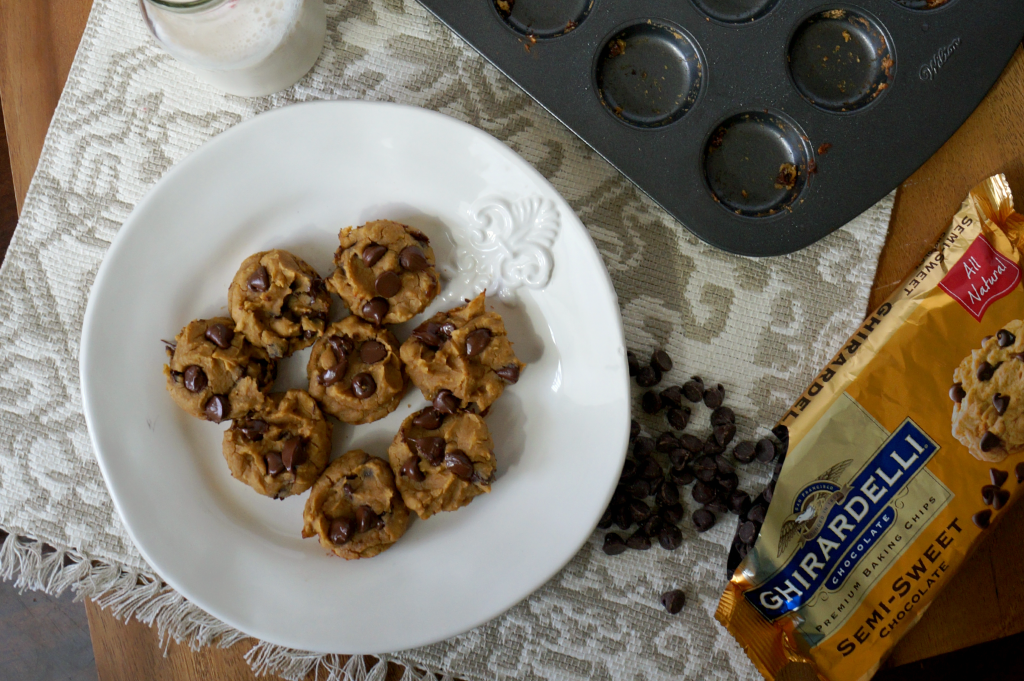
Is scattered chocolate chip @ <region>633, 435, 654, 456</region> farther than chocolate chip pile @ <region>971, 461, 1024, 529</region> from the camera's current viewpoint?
Yes

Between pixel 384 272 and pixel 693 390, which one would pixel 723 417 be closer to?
pixel 693 390

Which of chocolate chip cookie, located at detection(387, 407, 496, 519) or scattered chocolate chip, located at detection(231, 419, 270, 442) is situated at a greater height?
chocolate chip cookie, located at detection(387, 407, 496, 519)

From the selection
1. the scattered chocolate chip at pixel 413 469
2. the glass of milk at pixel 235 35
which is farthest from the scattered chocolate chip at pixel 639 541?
the glass of milk at pixel 235 35

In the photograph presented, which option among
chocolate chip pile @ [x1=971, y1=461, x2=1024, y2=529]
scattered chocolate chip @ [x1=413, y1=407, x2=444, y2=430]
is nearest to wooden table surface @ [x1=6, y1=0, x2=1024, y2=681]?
chocolate chip pile @ [x1=971, y1=461, x2=1024, y2=529]

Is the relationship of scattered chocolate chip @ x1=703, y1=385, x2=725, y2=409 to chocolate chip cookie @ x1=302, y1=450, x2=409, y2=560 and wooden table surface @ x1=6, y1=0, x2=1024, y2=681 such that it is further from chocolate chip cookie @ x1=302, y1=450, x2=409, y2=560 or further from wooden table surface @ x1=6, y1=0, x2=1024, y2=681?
chocolate chip cookie @ x1=302, y1=450, x2=409, y2=560

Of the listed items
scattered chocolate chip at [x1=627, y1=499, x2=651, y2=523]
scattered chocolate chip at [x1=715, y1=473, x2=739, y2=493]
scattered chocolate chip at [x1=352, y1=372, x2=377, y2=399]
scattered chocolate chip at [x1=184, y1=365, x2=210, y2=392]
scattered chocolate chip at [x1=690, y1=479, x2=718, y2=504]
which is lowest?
scattered chocolate chip at [x1=184, y1=365, x2=210, y2=392]

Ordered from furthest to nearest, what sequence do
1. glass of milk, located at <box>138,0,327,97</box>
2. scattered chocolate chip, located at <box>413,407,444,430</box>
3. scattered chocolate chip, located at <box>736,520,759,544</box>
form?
scattered chocolate chip, located at <box>736,520,759,544</box>, scattered chocolate chip, located at <box>413,407,444,430</box>, glass of milk, located at <box>138,0,327,97</box>
